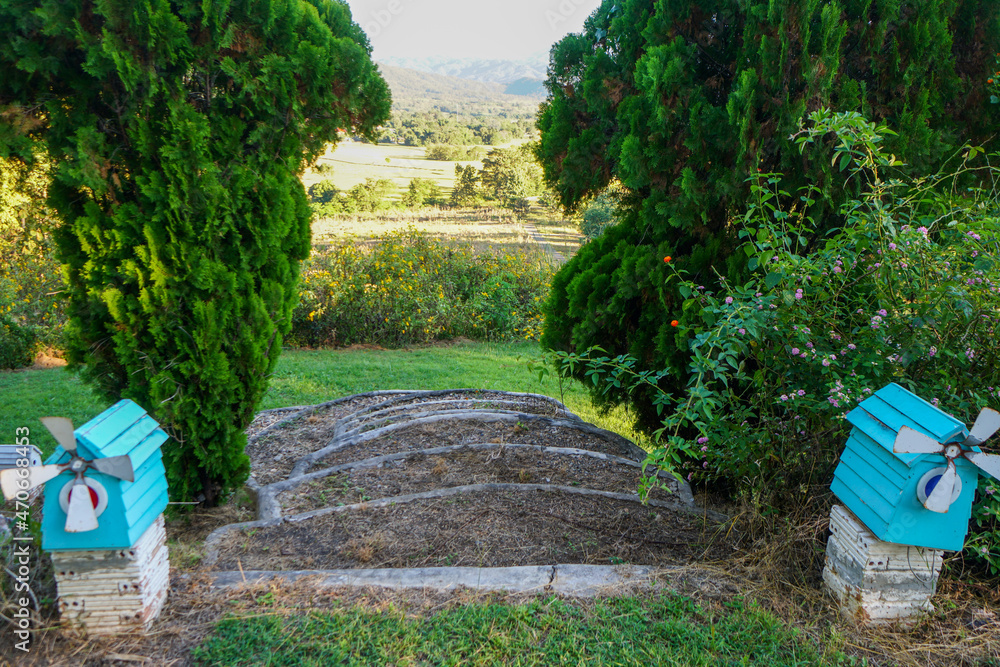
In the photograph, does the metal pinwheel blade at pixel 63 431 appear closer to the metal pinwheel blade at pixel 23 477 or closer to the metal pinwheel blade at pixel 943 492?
the metal pinwheel blade at pixel 23 477

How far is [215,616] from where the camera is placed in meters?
2.29

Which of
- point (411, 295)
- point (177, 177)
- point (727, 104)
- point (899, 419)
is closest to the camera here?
point (899, 419)

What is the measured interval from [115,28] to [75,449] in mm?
2094

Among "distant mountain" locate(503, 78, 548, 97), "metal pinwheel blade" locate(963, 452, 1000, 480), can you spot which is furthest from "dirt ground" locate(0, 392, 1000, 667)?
"distant mountain" locate(503, 78, 548, 97)

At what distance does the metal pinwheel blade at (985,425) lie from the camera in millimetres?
1935

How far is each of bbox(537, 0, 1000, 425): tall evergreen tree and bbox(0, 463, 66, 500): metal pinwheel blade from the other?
2849 millimetres

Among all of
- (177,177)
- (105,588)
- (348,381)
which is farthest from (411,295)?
(105,588)

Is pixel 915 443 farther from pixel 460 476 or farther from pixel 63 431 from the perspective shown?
pixel 63 431

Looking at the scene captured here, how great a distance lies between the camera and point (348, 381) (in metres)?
7.11

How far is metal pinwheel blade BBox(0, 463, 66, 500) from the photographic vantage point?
5.88ft

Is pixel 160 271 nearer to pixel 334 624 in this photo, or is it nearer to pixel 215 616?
pixel 215 616

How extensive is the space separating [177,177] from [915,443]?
345 centimetres

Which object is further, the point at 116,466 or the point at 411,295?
the point at 411,295

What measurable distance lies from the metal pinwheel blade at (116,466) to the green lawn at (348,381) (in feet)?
12.0
